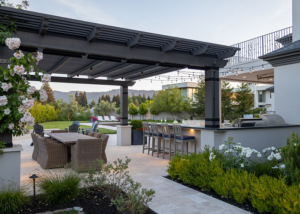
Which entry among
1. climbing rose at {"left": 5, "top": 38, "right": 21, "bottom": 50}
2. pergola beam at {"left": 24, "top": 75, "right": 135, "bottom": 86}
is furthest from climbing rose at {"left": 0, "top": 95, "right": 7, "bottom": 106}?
pergola beam at {"left": 24, "top": 75, "right": 135, "bottom": 86}

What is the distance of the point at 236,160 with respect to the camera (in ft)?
15.1

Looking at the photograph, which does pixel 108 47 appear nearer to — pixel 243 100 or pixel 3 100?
pixel 3 100

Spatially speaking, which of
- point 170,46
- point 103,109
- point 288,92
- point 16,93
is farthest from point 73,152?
point 103,109

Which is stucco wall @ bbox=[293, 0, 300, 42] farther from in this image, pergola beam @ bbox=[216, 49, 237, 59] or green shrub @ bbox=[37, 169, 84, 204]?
green shrub @ bbox=[37, 169, 84, 204]

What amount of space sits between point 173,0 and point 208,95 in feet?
23.9

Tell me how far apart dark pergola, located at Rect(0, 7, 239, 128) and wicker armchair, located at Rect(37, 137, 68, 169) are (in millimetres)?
2197

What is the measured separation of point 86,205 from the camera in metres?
3.43

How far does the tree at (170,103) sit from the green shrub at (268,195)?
28985mm

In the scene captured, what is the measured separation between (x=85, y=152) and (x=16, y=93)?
90.7 inches

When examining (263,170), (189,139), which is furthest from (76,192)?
(189,139)

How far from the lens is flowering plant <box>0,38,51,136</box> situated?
3.49m

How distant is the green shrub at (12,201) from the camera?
3102 mm

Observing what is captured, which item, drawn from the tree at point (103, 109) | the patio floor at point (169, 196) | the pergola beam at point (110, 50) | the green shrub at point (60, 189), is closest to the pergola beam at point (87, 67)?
the pergola beam at point (110, 50)

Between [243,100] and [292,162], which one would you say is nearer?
[292,162]
